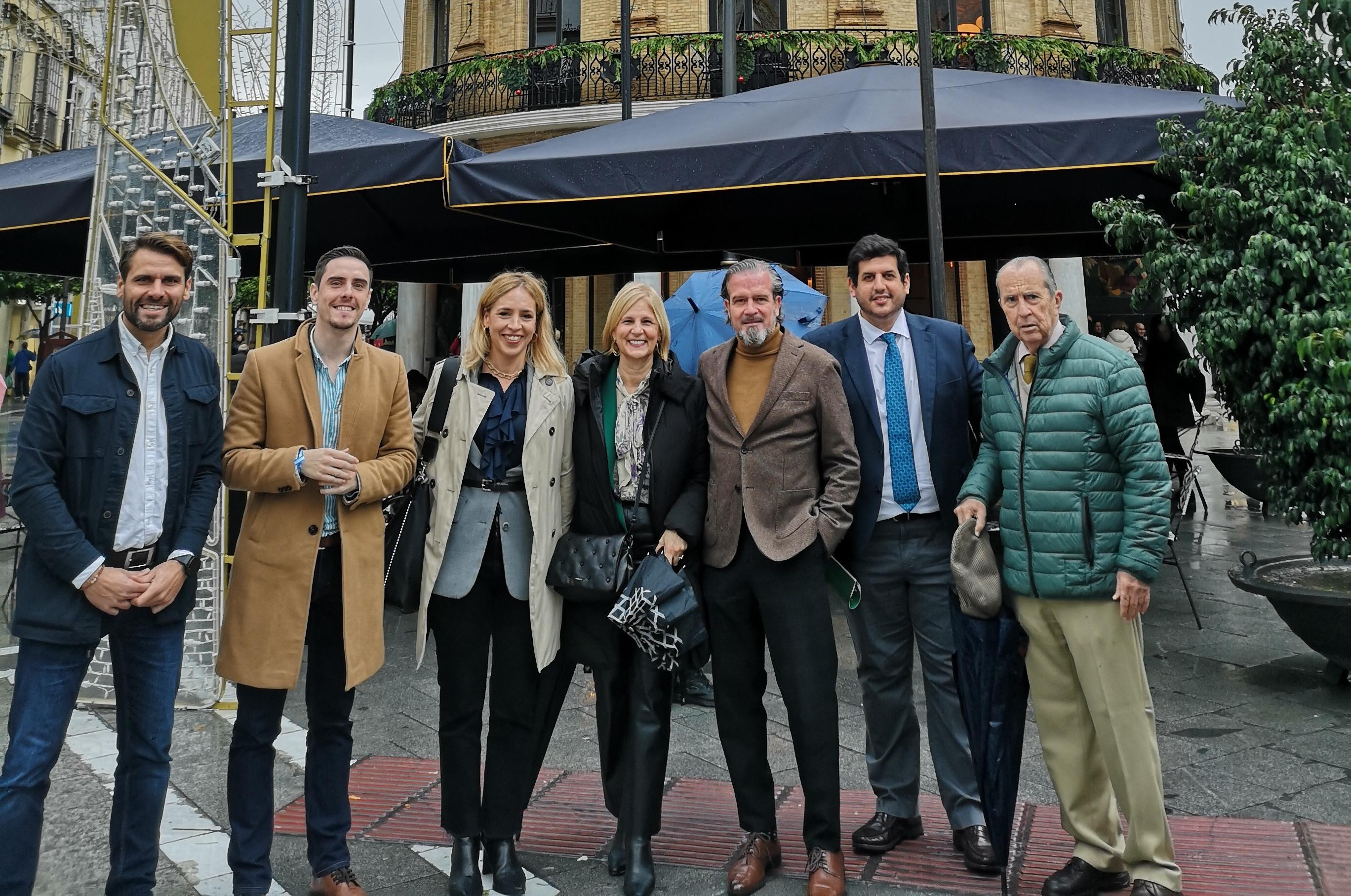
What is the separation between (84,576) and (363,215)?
656 centimetres

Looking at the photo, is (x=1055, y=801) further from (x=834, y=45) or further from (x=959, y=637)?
(x=834, y=45)

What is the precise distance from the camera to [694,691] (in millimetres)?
5531

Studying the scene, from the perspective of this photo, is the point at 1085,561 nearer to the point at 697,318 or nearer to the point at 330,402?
the point at 330,402

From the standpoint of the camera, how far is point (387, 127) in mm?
7543

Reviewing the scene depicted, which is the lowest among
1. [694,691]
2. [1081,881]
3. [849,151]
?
[1081,881]

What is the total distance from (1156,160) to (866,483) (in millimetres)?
3303

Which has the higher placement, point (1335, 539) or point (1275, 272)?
point (1275, 272)

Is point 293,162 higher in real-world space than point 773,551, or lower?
higher

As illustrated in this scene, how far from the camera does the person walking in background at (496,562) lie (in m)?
3.47

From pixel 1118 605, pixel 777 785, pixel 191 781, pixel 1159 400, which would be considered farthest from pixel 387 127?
pixel 1159 400

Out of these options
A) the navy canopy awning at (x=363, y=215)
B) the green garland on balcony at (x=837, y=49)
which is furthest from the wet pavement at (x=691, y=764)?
the green garland on balcony at (x=837, y=49)

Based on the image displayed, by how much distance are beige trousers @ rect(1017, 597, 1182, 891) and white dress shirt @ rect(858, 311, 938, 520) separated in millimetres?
554

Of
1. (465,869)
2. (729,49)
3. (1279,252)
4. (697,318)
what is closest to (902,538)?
(465,869)

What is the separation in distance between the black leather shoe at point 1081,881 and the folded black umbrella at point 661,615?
1372 mm
